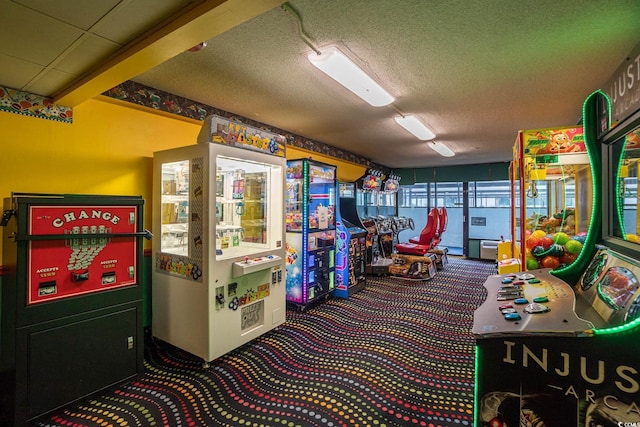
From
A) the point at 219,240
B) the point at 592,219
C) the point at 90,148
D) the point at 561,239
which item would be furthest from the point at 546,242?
the point at 90,148

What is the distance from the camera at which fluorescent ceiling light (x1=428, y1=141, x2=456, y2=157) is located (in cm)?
574

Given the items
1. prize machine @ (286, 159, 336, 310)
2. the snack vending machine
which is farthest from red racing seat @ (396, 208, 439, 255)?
the snack vending machine

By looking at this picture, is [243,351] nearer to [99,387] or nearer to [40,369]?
[99,387]

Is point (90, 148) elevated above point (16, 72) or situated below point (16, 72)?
below

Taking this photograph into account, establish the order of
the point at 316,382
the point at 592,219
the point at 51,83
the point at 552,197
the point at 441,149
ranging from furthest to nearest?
the point at 441,149 → the point at 552,197 → the point at 316,382 → the point at 51,83 → the point at 592,219

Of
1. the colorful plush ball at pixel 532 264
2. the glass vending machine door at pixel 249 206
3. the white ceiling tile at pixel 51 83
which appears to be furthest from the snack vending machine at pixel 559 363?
the white ceiling tile at pixel 51 83

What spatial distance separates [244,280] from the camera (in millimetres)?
2975

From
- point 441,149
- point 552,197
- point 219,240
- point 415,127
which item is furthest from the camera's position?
point 441,149

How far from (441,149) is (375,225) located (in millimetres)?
2154

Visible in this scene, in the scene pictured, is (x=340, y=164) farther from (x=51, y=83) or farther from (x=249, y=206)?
(x=51, y=83)

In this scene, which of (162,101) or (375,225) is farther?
(375,225)

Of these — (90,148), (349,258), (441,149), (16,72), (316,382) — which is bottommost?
(316,382)

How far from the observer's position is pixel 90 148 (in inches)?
109

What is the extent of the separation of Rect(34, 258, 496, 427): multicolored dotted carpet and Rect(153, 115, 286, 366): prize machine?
245 millimetres
